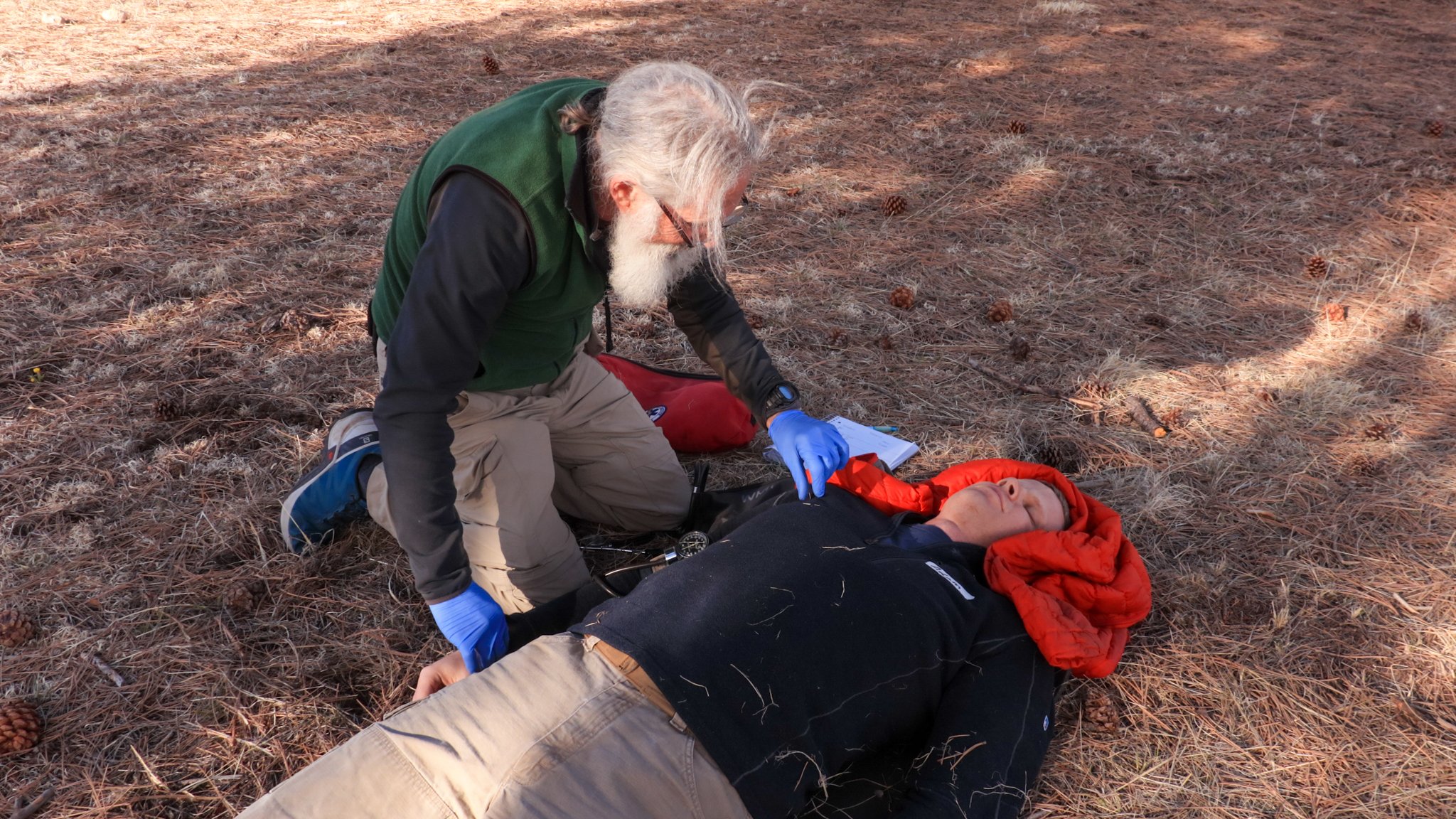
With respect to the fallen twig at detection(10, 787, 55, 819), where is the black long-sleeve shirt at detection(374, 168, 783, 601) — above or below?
above

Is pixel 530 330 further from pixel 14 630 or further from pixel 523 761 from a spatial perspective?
pixel 14 630

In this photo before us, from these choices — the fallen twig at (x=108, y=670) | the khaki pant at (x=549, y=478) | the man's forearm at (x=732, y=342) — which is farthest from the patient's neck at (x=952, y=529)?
the fallen twig at (x=108, y=670)

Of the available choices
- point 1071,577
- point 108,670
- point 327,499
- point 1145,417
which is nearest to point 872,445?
point 1071,577

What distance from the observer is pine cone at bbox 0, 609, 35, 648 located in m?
2.25

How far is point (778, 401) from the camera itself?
268cm

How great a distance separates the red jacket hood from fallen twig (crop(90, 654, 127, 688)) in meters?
2.00

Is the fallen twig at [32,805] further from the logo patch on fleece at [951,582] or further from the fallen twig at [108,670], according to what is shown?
the logo patch on fleece at [951,582]

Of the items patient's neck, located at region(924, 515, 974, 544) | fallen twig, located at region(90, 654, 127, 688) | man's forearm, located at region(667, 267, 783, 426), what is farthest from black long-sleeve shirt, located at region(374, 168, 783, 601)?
patient's neck, located at region(924, 515, 974, 544)

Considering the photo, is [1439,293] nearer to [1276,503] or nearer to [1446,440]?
[1446,440]

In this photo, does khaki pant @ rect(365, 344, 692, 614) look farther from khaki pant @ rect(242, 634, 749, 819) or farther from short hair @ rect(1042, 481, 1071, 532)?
short hair @ rect(1042, 481, 1071, 532)

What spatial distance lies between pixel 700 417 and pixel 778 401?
58 cm

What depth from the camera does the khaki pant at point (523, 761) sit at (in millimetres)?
1572

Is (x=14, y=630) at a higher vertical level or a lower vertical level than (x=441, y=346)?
lower

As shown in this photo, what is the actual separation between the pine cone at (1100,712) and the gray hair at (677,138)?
5.22 feet
